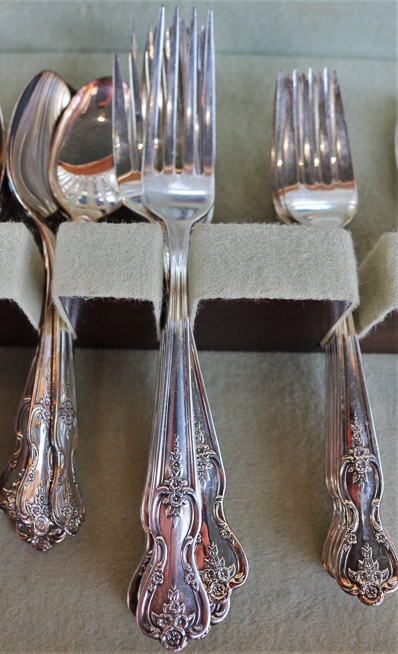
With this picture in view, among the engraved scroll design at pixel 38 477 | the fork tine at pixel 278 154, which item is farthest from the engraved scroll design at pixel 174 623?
the fork tine at pixel 278 154

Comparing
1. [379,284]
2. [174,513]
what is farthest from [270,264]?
[174,513]

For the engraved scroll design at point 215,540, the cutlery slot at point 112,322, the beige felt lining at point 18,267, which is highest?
the beige felt lining at point 18,267

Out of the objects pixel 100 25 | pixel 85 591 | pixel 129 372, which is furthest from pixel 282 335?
pixel 100 25

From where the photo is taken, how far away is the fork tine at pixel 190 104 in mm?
461

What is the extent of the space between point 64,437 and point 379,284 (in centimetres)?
27

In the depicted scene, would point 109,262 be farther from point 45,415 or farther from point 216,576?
point 216,576

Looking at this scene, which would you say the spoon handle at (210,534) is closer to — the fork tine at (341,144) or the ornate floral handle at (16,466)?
the ornate floral handle at (16,466)

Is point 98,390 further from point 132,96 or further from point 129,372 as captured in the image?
point 132,96

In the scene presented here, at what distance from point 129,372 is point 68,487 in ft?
0.38

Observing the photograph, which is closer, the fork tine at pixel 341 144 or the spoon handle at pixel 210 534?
the spoon handle at pixel 210 534

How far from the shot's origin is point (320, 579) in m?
0.39

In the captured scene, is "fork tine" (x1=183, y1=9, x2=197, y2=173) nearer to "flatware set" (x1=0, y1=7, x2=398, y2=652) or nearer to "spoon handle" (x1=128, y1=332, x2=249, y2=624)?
"flatware set" (x1=0, y1=7, x2=398, y2=652)

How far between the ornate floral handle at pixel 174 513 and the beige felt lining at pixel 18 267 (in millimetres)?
109

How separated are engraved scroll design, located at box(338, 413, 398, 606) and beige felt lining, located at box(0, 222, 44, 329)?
0.89ft
